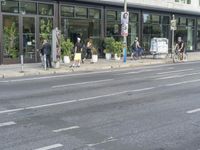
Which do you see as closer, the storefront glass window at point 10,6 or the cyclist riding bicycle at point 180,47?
the storefront glass window at point 10,6

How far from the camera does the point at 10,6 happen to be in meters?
26.7

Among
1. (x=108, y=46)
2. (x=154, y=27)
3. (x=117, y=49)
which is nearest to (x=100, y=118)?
(x=117, y=49)

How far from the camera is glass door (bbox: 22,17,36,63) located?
27625 millimetres

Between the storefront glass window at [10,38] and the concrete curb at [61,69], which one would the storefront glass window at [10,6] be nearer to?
the storefront glass window at [10,38]

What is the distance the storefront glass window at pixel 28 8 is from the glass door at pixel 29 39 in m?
0.47

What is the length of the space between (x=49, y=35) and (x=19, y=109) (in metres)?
19.0

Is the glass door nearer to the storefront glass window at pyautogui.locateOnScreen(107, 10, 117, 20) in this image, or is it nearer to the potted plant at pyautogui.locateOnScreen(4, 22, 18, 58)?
the potted plant at pyautogui.locateOnScreen(4, 22, 18, 58)

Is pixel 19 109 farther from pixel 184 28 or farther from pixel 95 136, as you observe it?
pixel 184 28

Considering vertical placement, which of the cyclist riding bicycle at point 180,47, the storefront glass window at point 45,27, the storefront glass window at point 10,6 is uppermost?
the storefront glass window at point 10,6

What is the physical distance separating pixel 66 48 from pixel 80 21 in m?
5.15

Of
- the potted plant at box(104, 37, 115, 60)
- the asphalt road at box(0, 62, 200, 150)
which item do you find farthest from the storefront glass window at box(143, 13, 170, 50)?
the asphalt road at box(0, 62, 200, 150)

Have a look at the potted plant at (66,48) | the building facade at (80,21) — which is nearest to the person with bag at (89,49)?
the building facade at (80,21)

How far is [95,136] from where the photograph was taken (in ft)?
25.7

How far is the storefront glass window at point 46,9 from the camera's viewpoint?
94.2 feet
